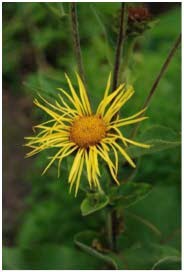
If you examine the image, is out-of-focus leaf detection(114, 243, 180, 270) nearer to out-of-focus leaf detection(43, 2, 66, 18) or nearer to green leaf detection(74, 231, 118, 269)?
green leaf detection(74, 231, 118, 269)

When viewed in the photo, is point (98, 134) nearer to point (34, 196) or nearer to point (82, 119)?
point (82, 119)

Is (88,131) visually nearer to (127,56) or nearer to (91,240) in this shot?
(127,56)

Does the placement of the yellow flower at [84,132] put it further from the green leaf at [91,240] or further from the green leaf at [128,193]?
the green leaf at [91,240]

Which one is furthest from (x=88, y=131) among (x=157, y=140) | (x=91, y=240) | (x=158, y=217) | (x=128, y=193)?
(x=158, y=217)

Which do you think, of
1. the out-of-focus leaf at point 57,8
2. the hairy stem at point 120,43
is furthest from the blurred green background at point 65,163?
the hairy stem at point 120,43

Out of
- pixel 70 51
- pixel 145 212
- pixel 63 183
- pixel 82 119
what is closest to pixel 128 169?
pixel 145 212

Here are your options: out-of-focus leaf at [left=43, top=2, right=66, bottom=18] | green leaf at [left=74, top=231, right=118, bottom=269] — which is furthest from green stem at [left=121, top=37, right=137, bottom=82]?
green leaf at [left=74, top=231, right=118, bottom=269]
